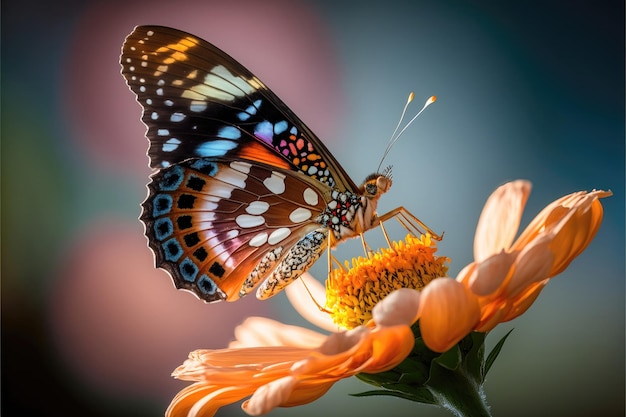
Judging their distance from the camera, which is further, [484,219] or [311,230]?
[311,230]

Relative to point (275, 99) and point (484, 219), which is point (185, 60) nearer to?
point (275, 99)

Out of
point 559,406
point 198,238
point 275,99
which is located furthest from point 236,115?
point 559,406

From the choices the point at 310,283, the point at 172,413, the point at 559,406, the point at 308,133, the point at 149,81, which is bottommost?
the point at 559,406

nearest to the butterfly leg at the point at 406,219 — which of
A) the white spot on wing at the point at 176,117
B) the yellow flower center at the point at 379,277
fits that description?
the yellow flower center at the point at 379,277

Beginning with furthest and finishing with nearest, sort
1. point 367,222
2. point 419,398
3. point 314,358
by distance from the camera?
point 367,222 → point 419,398 → point 314,358

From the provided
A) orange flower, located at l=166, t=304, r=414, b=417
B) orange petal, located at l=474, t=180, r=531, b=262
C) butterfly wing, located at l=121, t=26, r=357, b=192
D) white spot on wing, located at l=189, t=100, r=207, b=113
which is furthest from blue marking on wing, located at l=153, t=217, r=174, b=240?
orange petal, located at l=474, t=180, r=531, b=262

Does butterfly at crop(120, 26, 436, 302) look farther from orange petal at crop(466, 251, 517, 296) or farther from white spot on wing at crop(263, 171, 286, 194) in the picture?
orange petal at crop(466, 251, 517, 296)

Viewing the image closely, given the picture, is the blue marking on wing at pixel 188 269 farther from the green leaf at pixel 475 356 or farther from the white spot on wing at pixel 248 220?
the green leaf at pixel 475 356

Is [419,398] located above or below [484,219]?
below
